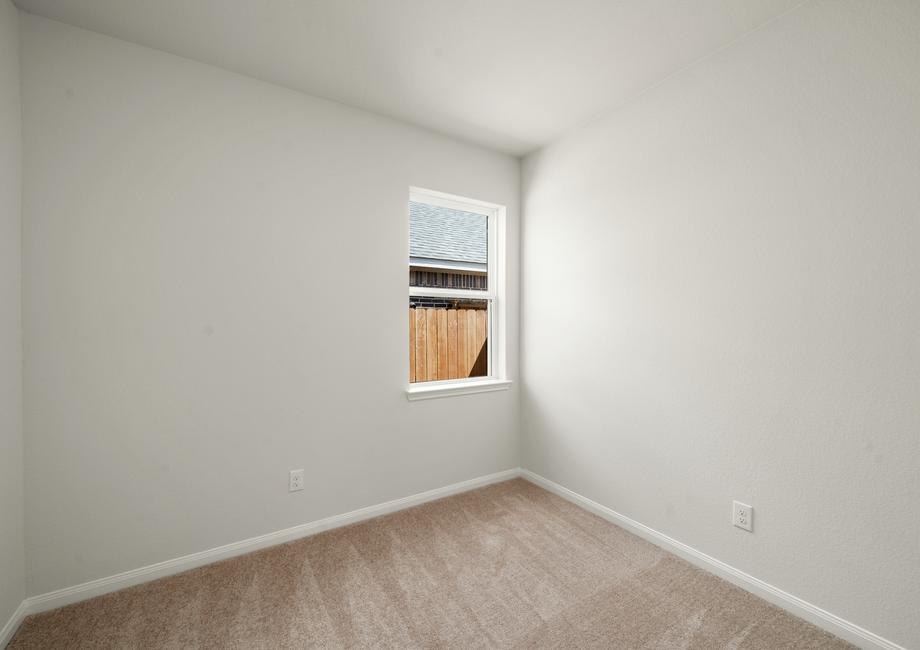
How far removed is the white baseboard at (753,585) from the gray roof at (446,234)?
1.93 m

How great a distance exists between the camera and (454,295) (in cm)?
306

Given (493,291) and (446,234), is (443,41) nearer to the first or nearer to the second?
(446,234)

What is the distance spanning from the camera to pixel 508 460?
3.25 m

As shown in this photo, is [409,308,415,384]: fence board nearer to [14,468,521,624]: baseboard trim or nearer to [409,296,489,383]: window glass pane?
[409,296,489,383]: window glass pane

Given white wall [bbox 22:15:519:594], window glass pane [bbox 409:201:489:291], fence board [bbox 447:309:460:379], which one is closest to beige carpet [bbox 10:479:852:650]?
white wall [bbox 22:15:519:594]

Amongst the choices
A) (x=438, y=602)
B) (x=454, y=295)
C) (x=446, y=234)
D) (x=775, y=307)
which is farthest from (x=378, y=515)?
(x=775, y=307)

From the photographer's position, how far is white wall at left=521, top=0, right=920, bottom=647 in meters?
1.52

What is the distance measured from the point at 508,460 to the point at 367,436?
4.00 feet

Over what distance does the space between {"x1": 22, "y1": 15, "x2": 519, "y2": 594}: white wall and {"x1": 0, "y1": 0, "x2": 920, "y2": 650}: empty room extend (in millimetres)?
13

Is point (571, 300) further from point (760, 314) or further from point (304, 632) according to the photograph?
point (304, 632)

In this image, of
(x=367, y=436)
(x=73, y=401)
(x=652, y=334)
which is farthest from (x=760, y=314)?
(x=73, y=401)

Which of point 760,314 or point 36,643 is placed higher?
point 760,314

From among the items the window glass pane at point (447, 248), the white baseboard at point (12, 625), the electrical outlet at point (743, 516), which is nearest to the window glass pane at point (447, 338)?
the window glass pane at point (447, 248)

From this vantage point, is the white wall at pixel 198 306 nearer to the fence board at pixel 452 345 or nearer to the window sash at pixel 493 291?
the fence board at pixel 452 345
